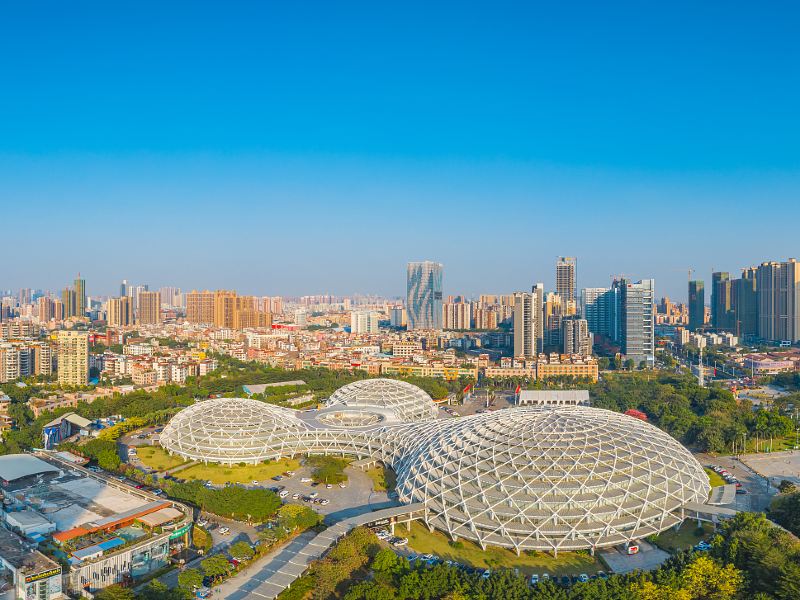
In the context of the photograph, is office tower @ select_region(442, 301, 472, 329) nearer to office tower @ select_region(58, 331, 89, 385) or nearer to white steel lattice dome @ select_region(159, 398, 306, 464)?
office tower @ select_region(58, 331, 89, 385)

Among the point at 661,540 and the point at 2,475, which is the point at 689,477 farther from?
the point at 2,475

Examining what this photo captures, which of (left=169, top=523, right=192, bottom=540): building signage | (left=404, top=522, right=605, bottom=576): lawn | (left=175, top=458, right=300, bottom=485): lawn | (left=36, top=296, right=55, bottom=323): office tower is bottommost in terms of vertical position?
(left=175, top=458, right=300, bottom=485): lawn

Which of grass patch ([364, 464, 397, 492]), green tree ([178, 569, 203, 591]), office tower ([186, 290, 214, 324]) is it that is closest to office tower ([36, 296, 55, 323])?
office tower ([186, 290, 214, 324])

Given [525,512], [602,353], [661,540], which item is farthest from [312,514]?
[602,353]

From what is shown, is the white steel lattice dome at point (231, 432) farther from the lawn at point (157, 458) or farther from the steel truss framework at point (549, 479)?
the steel truss framework at point (549, 479)

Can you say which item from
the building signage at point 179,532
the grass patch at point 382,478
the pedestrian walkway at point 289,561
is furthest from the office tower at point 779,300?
the building signage at point 179,532

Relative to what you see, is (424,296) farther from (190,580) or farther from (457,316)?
(190,580)
